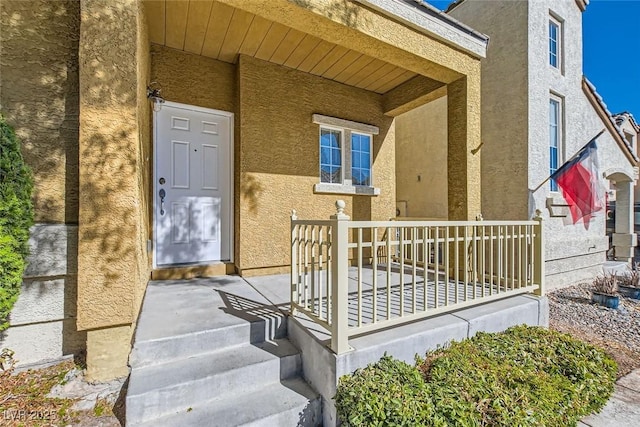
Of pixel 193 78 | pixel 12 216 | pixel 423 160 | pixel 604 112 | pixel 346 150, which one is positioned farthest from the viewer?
pixel 423 160

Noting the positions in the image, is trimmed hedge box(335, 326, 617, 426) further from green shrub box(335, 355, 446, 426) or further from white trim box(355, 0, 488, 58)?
white trim box(355, 0, 488, 58)

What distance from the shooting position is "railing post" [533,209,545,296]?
13.0 ft

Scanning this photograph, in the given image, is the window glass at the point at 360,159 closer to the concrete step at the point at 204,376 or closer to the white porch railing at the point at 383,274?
the white porch railing at the point at 383,274

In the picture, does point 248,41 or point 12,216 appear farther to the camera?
point 248,41

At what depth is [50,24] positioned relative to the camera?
2.53 metres

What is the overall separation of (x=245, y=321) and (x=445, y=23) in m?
4.70

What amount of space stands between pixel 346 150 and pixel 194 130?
2.60 m

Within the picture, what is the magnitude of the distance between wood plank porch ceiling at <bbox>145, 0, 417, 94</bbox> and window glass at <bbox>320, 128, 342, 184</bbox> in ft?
3.20

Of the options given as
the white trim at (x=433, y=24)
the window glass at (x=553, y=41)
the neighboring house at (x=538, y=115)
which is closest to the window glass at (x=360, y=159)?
the neighboring house at (x=538, y=115)

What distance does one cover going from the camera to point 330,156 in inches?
216

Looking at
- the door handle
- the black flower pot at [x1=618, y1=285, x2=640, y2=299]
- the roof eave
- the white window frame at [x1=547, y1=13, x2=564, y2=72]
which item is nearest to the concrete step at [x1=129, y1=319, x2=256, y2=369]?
the door handle

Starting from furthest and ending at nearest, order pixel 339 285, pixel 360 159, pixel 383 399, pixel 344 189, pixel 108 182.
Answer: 1. pixel 360 159
2. pixel 344 189
3. pixel 108 182
4. pixel 339 285
5. pixel 383 399

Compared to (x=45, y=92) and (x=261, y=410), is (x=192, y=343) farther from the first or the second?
(x=45, y=92)

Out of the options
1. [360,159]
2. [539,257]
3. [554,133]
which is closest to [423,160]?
[554,133]
